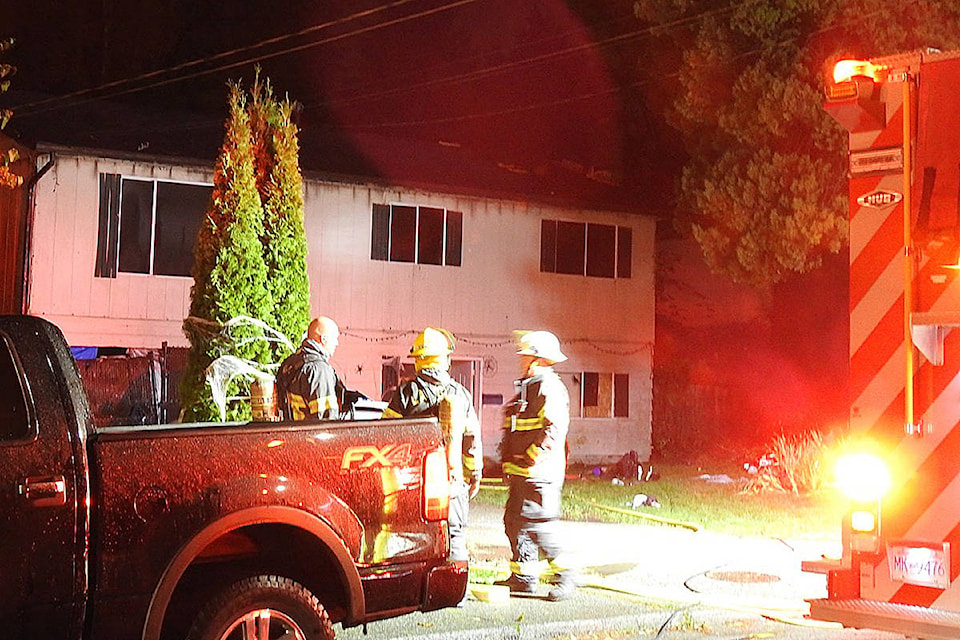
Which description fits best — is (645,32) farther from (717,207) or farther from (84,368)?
(84,368)

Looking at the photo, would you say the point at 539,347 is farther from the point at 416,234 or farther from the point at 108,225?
the point at 416,234

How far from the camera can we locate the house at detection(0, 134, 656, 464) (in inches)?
726

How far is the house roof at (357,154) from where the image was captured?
19.2 meters

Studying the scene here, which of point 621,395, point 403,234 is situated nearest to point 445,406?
point 403,234

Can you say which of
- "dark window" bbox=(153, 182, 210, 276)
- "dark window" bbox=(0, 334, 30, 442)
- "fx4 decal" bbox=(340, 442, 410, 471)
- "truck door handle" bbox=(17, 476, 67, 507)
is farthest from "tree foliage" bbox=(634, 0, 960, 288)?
"truck door handle" bbox=(17, 476, 67, 507)

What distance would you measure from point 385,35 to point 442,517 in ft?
119

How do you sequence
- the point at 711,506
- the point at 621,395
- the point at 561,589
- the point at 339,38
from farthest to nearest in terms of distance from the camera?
the point at 339,38 → the point at 621,395 → the point at 711,506 → the point at 561,589

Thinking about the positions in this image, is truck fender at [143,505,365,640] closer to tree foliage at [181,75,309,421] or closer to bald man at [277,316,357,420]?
bald man at [277,316,357,420]

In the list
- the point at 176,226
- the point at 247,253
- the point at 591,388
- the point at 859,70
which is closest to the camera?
the point at 859,70

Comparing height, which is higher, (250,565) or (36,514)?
(36,514)

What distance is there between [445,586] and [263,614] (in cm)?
87

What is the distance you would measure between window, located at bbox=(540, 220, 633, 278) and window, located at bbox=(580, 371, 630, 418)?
2082 millimetres

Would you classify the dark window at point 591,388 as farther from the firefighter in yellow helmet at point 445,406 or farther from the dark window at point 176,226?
the firefighter in yellow helmet at point 445,406

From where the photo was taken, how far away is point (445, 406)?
7.32m
